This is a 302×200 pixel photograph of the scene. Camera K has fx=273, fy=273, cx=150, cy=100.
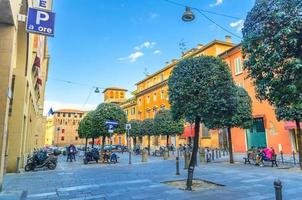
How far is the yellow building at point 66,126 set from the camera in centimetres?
10112

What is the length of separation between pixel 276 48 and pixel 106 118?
1772cm

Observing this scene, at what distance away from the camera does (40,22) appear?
29.0 ft

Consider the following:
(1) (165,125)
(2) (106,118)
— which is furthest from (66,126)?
(2) (106,118)

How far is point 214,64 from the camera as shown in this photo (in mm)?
10273

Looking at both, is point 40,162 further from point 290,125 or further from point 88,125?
point 290,125

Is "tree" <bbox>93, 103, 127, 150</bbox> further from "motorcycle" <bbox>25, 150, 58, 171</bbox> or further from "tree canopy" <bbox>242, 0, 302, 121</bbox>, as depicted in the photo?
"tree canopy" <bbox>242, 0, 302, 121</bbox>

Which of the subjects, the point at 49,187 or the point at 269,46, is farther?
the point at 49,187

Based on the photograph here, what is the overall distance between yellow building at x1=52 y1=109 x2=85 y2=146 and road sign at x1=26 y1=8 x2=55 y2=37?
9432 cm

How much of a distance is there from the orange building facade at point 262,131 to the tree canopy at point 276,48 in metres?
17.0

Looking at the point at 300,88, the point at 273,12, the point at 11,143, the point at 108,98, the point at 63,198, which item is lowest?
the point at 63,198

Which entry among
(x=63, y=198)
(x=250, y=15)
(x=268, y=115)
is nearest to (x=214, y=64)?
Result: (x=250, y=15)

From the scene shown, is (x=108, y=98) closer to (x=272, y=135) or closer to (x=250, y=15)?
(x=272, y=135)

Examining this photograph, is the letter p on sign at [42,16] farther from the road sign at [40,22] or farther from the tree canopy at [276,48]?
the tree canopy at [276,48]

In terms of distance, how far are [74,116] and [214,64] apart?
101583 mm
